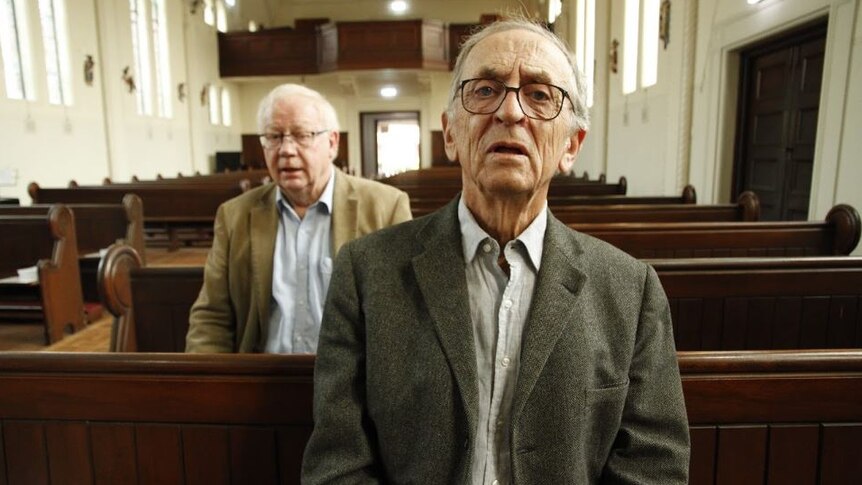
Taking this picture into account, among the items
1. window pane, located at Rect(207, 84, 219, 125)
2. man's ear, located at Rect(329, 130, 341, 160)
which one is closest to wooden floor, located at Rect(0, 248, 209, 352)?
man's ear, located at Rect(329, 130, 341, 160)

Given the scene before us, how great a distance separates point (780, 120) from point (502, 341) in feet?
15.2

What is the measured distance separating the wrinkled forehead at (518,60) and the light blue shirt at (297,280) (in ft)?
3.23

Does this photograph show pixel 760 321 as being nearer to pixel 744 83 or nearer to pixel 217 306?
pixel 217 306

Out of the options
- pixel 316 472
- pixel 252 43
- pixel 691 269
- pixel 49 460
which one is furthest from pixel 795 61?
pixel 252 43

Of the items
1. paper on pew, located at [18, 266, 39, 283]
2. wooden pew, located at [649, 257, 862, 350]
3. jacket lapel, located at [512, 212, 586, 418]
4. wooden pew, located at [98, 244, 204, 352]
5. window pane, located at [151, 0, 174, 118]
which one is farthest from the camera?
window pane, located at [151, 0, 174, 118]

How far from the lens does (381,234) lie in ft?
3.67

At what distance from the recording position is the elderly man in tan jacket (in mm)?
1800

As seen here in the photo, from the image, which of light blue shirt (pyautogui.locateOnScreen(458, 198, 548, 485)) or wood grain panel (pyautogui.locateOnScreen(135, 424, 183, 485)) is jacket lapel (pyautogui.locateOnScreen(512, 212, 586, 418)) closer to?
light blue shirt (pyautogui.locateOnScreen(458, 198, 548, 485))

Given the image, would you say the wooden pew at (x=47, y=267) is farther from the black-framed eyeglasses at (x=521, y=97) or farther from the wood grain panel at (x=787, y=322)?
the wood grain panel at (x=787, y=322)

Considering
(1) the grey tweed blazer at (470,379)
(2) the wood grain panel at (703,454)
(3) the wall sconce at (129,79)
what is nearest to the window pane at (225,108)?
(3) the wall sconce at (129,79)

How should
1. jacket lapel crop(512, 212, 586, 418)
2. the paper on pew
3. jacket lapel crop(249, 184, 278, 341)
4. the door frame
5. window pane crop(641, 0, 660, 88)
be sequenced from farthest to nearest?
window pane crop(641, 0, 660, 88)
the door frame
the paper on pew
jacket lapel crop(249, 184, 278, 341)
jacket lapel crop(512, 212, 586, 418)

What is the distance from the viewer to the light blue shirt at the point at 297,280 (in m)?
1.80

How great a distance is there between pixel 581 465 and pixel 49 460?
1186 mm

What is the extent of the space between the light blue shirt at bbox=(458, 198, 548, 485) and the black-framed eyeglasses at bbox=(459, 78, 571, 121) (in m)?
0.20
